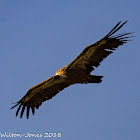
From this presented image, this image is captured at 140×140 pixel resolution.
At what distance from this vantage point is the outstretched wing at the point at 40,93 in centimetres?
1761

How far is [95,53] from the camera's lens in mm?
15539

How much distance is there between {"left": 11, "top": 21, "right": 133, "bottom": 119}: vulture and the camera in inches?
594

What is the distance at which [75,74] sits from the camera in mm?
16328

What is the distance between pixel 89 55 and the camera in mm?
15680

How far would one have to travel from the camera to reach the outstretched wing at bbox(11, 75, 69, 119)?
57.8ft

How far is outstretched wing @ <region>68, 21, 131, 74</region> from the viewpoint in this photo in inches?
587

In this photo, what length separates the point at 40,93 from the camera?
18.1 metres

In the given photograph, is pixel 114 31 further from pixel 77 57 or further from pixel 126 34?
pixel 77 57

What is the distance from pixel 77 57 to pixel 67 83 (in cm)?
163

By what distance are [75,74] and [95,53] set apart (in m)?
1.36

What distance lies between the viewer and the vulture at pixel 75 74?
1509 centimetres

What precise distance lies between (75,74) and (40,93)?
98.9 inches

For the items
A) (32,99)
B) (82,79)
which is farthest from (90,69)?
(32,99)

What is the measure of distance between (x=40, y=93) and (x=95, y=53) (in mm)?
3839
